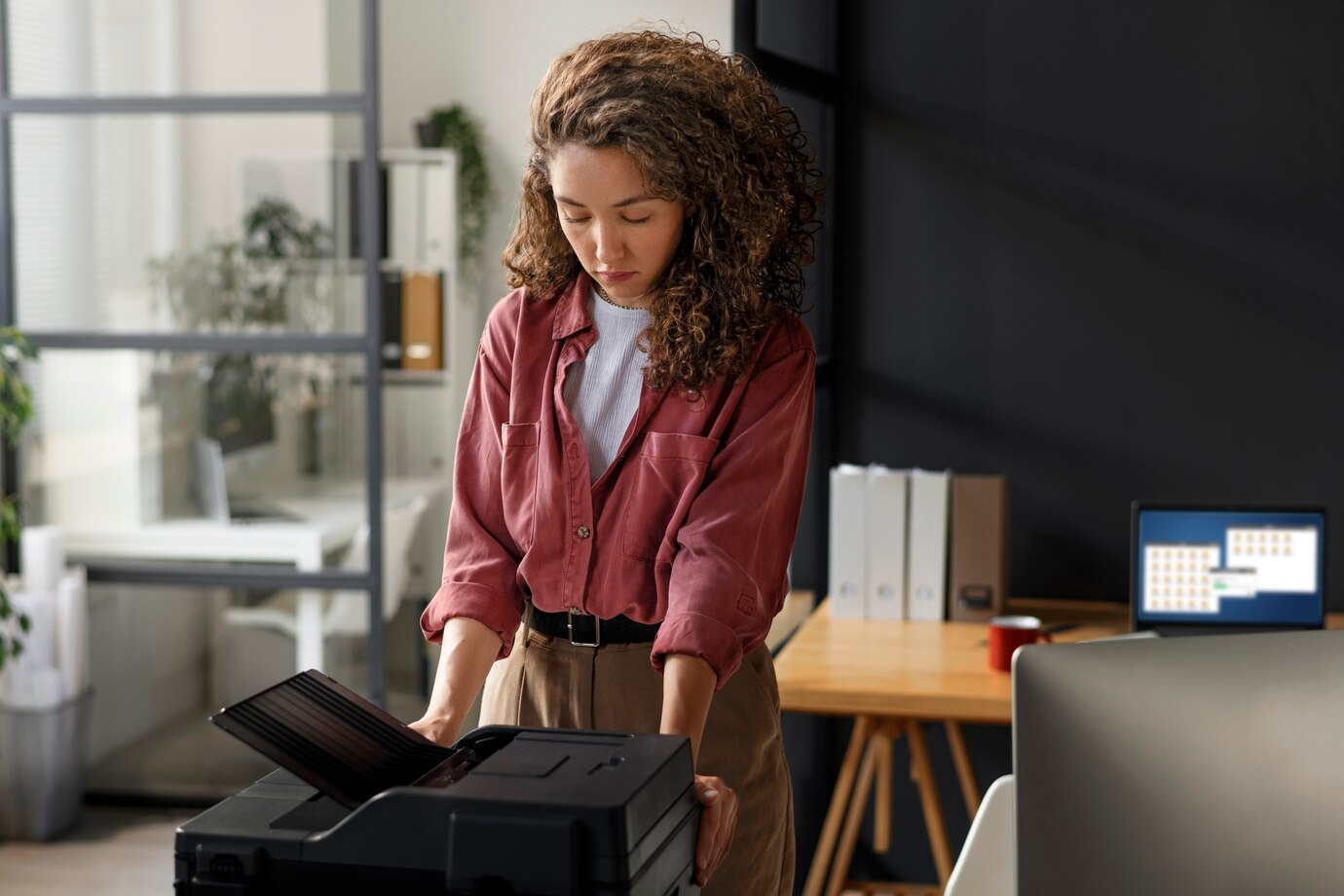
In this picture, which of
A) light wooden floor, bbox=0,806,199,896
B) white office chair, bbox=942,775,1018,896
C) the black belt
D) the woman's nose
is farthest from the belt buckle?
light wooden floor, bbox=0,806,199,896

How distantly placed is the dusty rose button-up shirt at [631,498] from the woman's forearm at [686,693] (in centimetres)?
2

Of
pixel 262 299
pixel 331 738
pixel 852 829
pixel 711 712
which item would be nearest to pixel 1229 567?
pixel 852 829

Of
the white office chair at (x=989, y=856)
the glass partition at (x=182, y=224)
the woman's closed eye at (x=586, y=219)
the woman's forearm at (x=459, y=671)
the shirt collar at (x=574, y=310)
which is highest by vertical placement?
the glass partition at (x=182, y=224)

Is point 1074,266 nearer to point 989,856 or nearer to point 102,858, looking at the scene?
point 989,856

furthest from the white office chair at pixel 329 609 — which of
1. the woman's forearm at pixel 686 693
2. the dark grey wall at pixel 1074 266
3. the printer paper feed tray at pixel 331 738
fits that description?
the printer paper feed tray at pixel 331 738

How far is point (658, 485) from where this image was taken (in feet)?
4.77

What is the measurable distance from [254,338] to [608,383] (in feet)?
8.66

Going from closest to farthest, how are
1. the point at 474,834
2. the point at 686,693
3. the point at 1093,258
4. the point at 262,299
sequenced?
the point at 474,834 < the point at 686,693 < the point at 1093,258 < the point at 262,299

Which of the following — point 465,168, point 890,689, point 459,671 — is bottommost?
point 890,689

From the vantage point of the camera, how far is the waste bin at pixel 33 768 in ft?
12.6

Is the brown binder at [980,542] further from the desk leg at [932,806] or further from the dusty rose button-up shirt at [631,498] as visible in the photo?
the dusty rose button-up shirt at [631,498]

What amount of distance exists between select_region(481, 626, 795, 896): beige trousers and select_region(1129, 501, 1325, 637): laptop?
1.68 m

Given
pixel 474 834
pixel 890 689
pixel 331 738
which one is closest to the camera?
pixel 474 834

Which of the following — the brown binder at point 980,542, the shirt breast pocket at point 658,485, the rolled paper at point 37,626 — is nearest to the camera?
the shirt breast pocket at point 658,485
